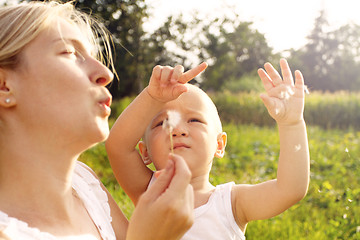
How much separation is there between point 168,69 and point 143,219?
0.96 m

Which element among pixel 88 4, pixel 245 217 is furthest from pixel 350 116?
pixel 245 217

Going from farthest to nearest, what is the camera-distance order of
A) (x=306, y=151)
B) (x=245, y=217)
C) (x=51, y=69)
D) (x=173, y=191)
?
(x=245, y=217)
(x=306, y=151)
(x=51, y=69)
(x=173, y=191)

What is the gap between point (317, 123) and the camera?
1377cm

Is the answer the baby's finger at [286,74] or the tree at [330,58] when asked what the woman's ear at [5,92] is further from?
the tree at [330,58]

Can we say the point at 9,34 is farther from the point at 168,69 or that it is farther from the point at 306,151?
the point at 306,151

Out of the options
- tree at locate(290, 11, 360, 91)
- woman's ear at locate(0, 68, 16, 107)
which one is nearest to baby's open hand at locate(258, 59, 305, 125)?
woman's ear at locate(0, 68, 16, 107)

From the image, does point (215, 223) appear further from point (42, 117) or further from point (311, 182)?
point (311, 182)

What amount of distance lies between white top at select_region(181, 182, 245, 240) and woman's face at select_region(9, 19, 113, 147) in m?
0.79

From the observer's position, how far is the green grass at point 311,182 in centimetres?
338

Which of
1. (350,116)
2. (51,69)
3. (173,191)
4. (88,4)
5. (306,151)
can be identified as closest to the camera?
(173,191)

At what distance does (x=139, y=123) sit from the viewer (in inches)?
85.8

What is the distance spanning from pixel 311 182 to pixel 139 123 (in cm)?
433

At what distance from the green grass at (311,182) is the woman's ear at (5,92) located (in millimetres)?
1717

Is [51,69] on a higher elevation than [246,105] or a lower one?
higher
